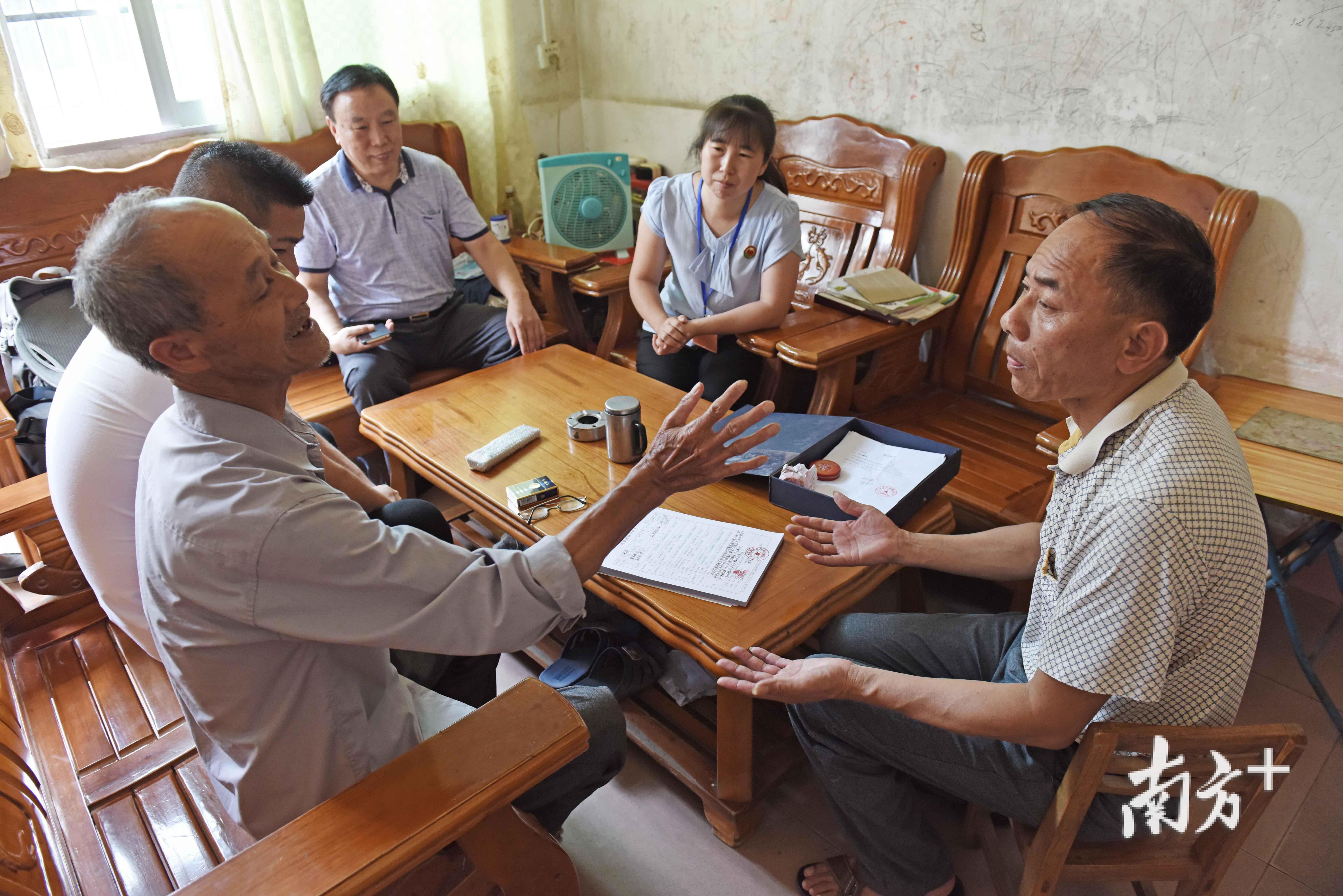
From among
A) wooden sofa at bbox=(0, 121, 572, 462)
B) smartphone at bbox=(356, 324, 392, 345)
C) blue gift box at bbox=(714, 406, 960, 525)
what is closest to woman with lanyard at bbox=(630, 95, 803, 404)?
wooden sofa at bbox=(0, 121, 572, 462)

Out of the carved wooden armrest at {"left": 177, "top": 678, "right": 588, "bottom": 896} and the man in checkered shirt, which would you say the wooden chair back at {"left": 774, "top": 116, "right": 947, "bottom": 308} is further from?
the carved wooden armrest at {"left": 177, "top": 678, "right": 588, "bottom": 896}

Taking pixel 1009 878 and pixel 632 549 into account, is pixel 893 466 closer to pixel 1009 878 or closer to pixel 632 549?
pixel 632 549

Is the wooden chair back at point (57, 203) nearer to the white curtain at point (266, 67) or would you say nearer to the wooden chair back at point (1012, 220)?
the white curtain at point (266, 67)

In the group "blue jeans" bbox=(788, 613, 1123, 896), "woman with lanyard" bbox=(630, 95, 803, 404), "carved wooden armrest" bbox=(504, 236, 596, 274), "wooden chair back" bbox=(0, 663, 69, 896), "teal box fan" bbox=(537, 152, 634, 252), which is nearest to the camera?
"wooden chair back" bbox=(0, 663, 69, 896)

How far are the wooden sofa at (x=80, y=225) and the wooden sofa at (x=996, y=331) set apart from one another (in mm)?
1191

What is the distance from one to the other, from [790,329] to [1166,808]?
152cm

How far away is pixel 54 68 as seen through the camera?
2.74 meters

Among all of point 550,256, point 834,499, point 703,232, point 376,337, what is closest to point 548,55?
point 550,256

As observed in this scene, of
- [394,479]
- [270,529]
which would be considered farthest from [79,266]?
[394,479]

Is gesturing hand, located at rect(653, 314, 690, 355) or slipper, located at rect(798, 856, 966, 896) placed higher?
gesturing hand, located at rect(653, 314, 690, 355)

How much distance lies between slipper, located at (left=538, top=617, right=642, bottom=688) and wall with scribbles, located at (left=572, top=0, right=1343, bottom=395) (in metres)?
1.67

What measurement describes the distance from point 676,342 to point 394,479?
0.93 m

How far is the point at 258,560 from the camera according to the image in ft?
3.03

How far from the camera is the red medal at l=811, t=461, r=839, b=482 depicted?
5.41ft
